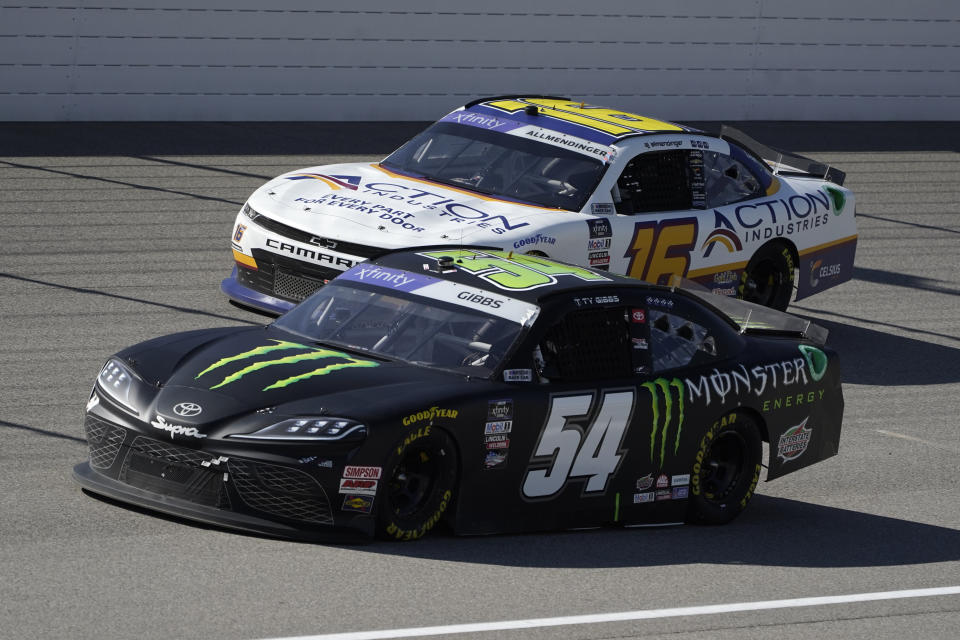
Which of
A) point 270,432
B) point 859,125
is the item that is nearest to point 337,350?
point 270,432

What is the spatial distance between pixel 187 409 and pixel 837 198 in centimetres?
827

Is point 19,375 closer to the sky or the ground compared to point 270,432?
closer to the ground

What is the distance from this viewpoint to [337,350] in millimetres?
7801

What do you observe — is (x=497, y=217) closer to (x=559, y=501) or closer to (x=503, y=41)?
(x=559, y=501)

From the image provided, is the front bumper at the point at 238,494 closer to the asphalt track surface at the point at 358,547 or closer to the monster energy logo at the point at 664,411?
the asphalt track surface at the point at 358,547

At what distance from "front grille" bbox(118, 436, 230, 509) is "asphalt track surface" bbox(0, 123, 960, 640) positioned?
7.3 inches

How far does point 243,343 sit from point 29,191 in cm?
820

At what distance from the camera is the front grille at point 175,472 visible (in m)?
6.92

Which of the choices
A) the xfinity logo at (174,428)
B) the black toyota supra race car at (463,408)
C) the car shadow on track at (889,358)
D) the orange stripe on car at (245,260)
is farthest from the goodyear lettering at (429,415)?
the car shadow on track at (889,358)

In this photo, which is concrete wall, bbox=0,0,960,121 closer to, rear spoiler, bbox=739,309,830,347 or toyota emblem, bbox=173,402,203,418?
rear spoiler, bbox=739,309,830,347

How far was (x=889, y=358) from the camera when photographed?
41.8 feet

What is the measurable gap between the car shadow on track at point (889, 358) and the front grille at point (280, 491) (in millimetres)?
6109

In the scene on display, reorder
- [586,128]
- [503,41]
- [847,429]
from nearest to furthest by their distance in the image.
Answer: [847,429] → [586,128] → [503,41]

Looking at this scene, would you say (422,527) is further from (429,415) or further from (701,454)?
(701,454)
